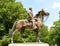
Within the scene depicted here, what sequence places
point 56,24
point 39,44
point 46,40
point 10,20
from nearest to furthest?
point 39,44
point 10,20
point 46,40
point 56,24

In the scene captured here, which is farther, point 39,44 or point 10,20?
point 10,20

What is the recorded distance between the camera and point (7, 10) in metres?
36.9

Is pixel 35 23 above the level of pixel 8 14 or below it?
below

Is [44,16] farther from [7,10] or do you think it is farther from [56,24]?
[56,24]

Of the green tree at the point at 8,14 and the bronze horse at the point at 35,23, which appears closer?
the bronze horse at the point at 35,23

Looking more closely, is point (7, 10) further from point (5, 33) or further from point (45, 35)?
point (45, 35)

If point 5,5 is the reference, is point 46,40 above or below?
below

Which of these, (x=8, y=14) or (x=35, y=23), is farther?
(x=8, y=14)

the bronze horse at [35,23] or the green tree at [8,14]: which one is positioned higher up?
the green tree at [8,14]

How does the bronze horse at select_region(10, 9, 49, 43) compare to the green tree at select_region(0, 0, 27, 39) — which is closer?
the bronze horse at select_region(10, 9, 49, 43)

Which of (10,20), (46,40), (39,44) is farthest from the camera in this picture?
(46,40)

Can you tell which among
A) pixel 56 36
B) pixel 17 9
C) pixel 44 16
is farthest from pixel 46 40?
pixel 44 16

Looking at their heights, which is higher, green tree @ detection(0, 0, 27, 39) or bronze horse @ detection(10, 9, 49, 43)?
green tree @ detection(0, 0, 27, 39)

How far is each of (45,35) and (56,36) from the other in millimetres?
3058
